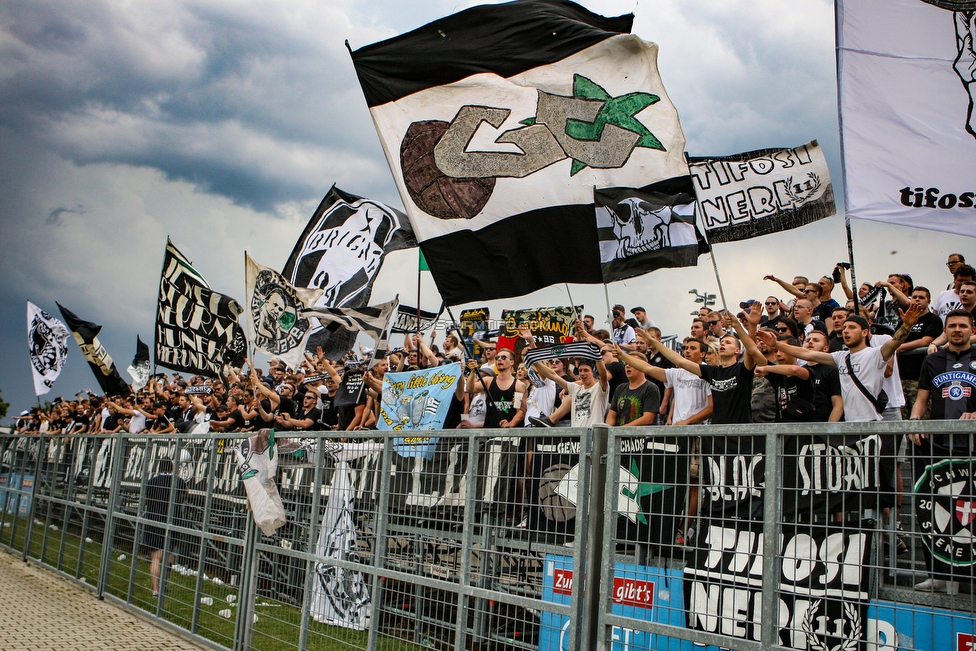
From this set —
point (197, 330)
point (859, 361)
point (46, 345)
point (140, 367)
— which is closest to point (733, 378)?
point (859, 361)

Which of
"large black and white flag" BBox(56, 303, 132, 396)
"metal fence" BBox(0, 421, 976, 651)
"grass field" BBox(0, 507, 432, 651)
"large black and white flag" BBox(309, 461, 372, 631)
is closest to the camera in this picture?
"metal fence" BBox(0, 421, 976, 651)

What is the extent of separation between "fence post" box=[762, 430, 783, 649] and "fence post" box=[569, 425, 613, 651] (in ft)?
2.94

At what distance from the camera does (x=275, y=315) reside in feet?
42.8

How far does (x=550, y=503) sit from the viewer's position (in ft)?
14.8

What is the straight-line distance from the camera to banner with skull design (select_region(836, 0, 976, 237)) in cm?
677

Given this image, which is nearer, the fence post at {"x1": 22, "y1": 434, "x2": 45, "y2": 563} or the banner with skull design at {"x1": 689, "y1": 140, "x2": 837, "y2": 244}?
the banner with skull design at {"x1": 689, "y1": 140, "x2": 837, "y2": 244}

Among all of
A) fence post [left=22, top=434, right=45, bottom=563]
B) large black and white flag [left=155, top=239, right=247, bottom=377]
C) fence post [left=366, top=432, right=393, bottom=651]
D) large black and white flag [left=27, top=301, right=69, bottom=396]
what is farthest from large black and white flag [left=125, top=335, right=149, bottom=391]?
fence post [left=366, top=432, right=393, bottom=651]

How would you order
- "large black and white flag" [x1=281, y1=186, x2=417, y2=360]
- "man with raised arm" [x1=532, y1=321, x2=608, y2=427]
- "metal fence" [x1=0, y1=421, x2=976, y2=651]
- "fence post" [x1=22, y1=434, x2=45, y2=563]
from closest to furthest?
"metal fence" [x1=0, y1=421, x2=976, y2=651], "man with raised arm" [x1=532, y1=321, x2=608, y2=427], "fence post" [x1=22, y1=434, x2=45, y2=563], "large black and white flag" [x1=281, y1=186, x2=417, y2=360]

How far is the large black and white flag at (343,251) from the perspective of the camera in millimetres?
13680

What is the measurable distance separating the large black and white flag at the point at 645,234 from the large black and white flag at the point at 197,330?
33.1 feet

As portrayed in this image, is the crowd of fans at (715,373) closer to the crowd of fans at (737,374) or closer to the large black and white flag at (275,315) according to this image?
the crowd of fans at (737,374)

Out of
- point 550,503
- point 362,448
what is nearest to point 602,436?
point 550,503

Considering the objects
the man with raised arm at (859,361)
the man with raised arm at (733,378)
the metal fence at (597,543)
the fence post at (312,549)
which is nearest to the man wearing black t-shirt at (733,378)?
the man with raised arm at (733,378)

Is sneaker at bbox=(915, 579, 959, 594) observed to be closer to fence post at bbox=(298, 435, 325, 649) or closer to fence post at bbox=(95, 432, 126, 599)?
fence post at bbox=(298, 435, 325, 649)
